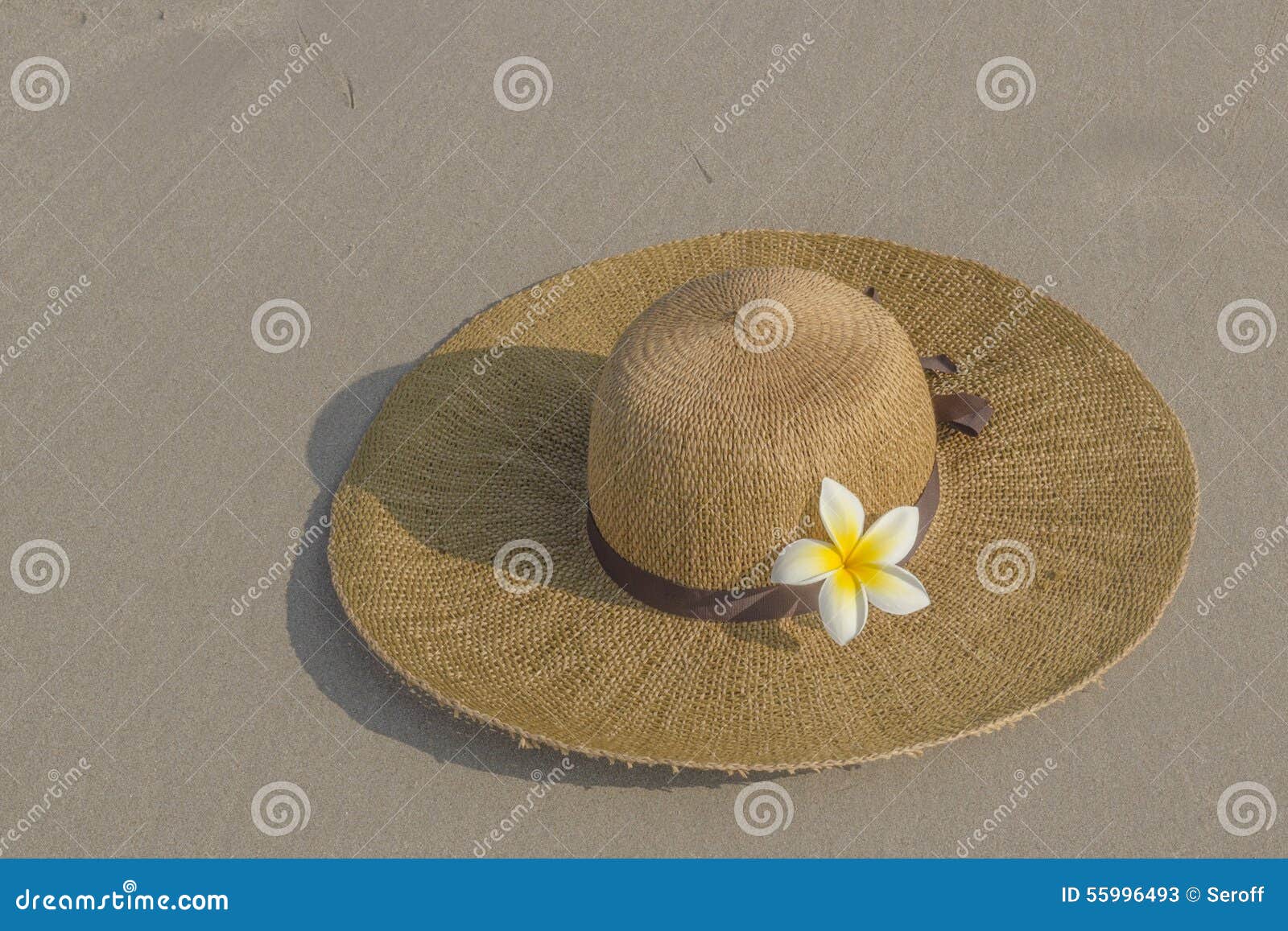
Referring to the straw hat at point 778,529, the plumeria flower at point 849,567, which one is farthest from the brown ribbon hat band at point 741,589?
the plumeria flower at point 849,567

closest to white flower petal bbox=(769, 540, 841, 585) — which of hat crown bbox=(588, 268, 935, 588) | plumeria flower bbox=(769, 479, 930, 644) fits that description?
plumeria flower bbox=(769, 479, 930, 644)

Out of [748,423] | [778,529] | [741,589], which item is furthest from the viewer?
[741,589]

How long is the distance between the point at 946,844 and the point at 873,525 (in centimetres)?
92

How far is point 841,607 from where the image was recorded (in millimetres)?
3461

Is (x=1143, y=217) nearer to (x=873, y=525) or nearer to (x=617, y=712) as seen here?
(x=873, y=525)

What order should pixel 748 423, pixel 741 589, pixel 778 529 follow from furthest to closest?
pixel 741 589
pixel 778 529
pixel 748 423

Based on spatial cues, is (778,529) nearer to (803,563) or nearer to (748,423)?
(803,563)

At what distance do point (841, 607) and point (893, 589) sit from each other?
0.14 metres


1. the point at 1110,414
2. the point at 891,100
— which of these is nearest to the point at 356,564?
the point at 1110,414

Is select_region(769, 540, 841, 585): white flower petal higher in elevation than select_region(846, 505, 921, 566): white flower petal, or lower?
lower

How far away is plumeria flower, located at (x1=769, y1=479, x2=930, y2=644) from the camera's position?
3451mm

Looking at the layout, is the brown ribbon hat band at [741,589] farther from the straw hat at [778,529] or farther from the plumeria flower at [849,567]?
the plumeria flower at [849,567]

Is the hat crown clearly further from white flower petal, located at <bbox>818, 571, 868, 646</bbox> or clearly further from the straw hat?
white flower petal, located at <bbox>818, 571, 868, 646</bbox>

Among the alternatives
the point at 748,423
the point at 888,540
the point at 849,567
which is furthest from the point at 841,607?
the point at 748,423
